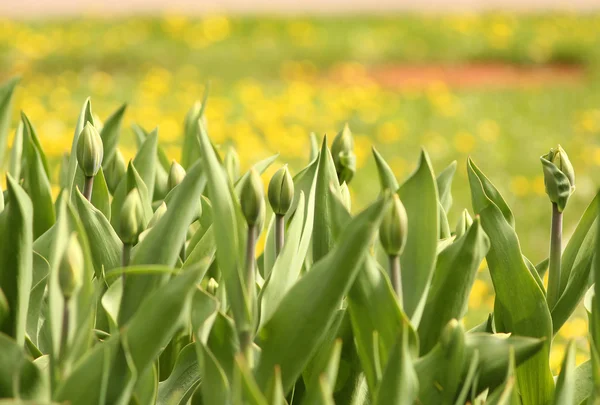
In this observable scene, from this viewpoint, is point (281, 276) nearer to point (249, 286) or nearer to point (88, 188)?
point (249, 286)

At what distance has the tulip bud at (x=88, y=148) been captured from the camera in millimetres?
1197

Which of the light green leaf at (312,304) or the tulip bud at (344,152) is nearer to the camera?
the light green leaf at (312,304)

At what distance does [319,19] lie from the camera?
33.1 feet

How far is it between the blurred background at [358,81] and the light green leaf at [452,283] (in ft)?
Result: 4.92

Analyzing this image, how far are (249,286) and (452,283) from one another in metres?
0.25

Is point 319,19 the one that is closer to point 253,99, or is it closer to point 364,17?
point 364,17

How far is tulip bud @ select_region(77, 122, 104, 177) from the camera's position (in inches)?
47.1

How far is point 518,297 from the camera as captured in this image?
3.66 ft

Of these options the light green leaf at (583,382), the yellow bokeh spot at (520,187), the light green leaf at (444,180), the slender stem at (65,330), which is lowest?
the yellow bokeh spot at (520,187)

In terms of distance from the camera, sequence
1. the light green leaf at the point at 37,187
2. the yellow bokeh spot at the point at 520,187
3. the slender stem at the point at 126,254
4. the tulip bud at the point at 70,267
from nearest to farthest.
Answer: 1. the tulip bud at the point at 70,267
2. the slender stem at the point at 126,254
3. the light green leaf at the point at 37,187
4. the yellow bokeh spot at the point at 520,187

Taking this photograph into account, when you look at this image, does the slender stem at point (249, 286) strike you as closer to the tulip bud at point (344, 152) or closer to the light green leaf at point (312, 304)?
the light green leaf at point (312, 304)

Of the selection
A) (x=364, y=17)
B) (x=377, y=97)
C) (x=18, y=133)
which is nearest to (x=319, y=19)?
(x=364, y=17)

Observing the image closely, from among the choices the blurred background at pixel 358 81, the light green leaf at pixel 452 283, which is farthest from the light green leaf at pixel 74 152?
the blurred background at pixel 358 81

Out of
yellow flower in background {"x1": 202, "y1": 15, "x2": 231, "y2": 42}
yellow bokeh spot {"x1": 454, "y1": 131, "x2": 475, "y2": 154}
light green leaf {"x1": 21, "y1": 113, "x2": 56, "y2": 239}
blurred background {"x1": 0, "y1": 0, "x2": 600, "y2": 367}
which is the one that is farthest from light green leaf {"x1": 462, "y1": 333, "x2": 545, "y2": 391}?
yellow flower in background {"x1": 202, "y1": 15, "x2": 231, "y2": 42}
